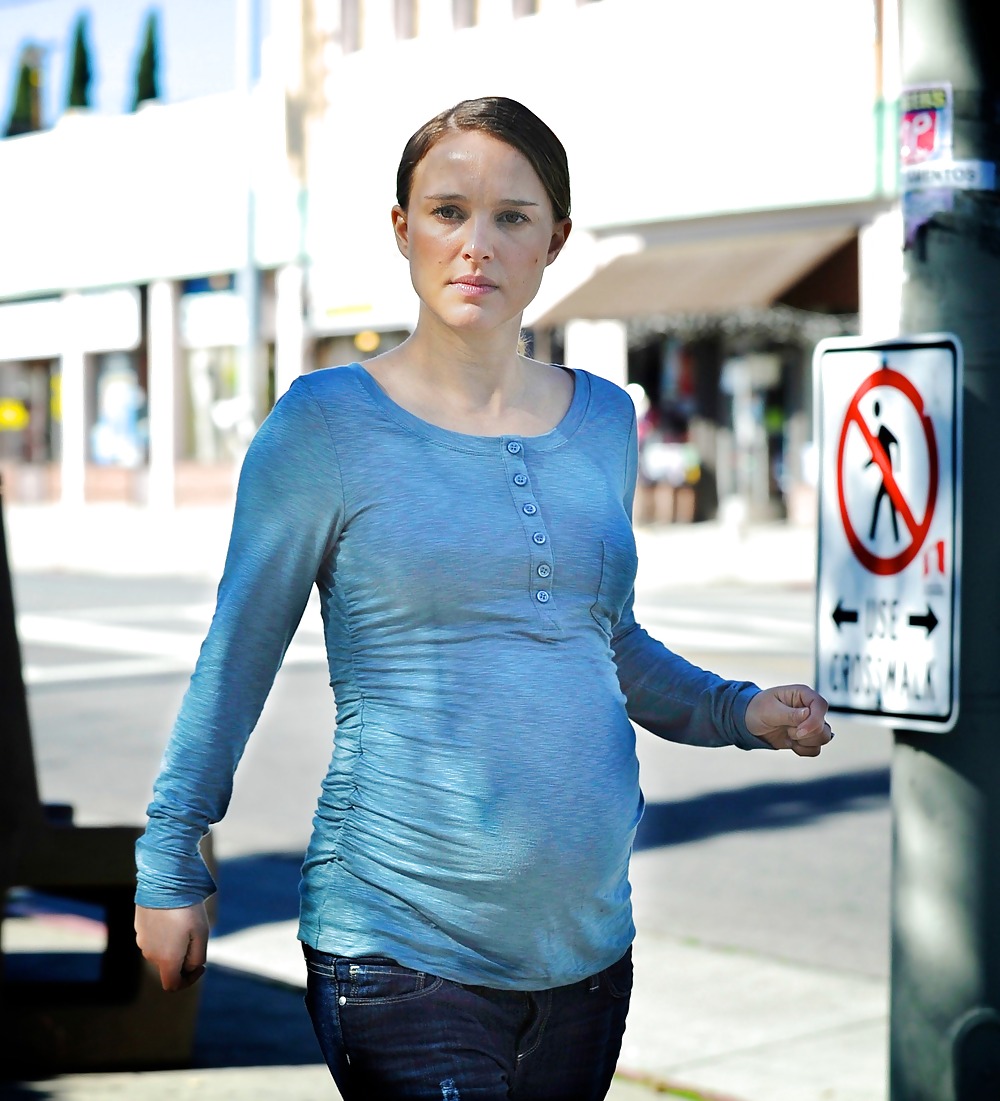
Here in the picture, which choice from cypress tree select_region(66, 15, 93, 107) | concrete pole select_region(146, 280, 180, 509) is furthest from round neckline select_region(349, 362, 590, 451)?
cypress tree select_region(66, 15, 93, 107)

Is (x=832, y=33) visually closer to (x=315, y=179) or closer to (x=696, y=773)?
(x=315, y=179)

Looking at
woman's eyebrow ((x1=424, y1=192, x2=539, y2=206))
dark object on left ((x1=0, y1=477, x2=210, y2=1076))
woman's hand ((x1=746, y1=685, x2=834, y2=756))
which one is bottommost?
dark object on left ((x1=0, y1=477, x2=210, y2=1076))

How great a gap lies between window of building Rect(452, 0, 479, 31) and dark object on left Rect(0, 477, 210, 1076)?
25.4 meters

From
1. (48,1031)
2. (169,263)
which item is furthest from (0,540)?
(169,263)

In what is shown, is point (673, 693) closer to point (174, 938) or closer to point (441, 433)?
point (441, 433)

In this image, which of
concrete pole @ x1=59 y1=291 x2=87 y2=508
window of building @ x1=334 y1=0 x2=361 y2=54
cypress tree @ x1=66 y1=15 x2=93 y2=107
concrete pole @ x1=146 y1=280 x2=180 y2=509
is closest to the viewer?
window of building @ x1=334 y1=0 x2=361 y2=54

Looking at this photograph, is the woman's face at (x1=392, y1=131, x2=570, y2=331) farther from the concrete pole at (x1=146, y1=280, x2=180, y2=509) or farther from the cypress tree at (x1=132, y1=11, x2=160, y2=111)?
the cypress tree at (x1=132, y1=11, x2=160, y2=111)

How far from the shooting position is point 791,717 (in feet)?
8.23

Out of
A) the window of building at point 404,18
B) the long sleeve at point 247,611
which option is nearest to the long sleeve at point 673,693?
the long sleeve at point 247,611

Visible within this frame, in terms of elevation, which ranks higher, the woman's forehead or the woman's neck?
the woman's forehead

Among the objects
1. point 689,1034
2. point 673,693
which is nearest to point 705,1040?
point 689,1034

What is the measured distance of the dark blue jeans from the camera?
223 cm

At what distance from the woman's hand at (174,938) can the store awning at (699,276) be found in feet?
75.6

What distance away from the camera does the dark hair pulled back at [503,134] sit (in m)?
2.34
